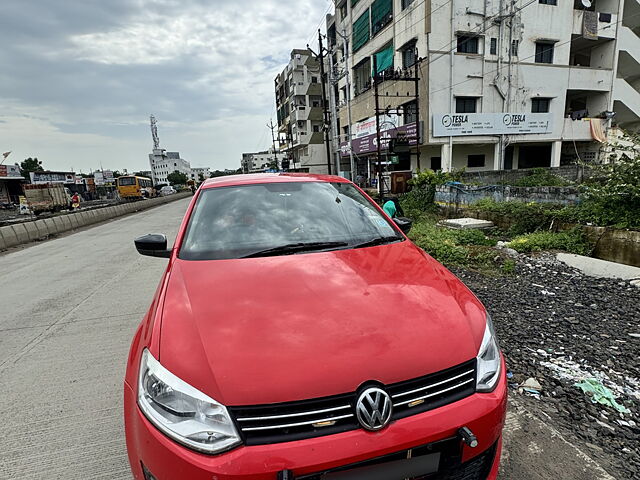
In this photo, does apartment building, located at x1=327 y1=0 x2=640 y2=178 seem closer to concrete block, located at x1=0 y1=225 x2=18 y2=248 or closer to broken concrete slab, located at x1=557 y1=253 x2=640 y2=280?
broken concrete slab, located at x1=557 y1=253 x2=640 y2=280

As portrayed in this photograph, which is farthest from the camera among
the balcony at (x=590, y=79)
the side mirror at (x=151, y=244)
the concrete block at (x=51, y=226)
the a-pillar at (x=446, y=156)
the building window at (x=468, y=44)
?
the balcony at (x=590, y=79)

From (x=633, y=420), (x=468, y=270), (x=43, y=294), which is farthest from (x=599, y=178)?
(x=43, y=294)

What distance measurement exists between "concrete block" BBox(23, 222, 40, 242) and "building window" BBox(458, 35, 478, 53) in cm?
2291

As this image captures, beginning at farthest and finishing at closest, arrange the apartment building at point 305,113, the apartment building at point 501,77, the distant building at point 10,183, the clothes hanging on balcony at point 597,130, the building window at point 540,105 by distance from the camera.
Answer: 1. the apartment building at point 305,113
2. the distant building at point 10,183
3. the clothes hanging on balcony at point 597,130
4. the building window at point 540,105
5. the apartment building at point 501,77

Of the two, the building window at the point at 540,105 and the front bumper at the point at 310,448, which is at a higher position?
the building window at the point at 540,105

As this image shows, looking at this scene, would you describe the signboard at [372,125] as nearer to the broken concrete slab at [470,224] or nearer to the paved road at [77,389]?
the broken concrete slab at [470,224]

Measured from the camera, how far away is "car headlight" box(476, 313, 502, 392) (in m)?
1.48

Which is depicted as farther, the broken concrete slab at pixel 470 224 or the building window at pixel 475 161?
the building window at pixel 475 161

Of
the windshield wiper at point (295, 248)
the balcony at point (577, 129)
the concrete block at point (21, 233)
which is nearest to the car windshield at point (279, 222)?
the windshield wiper at point (295, 248)

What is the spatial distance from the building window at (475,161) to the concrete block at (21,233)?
23.6 metres

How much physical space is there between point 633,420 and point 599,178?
244 inches

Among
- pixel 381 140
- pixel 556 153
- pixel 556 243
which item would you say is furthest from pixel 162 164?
pixel 556 243

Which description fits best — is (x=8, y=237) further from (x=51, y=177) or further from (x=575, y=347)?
(x=51, y=177)

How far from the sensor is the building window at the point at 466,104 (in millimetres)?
21469
